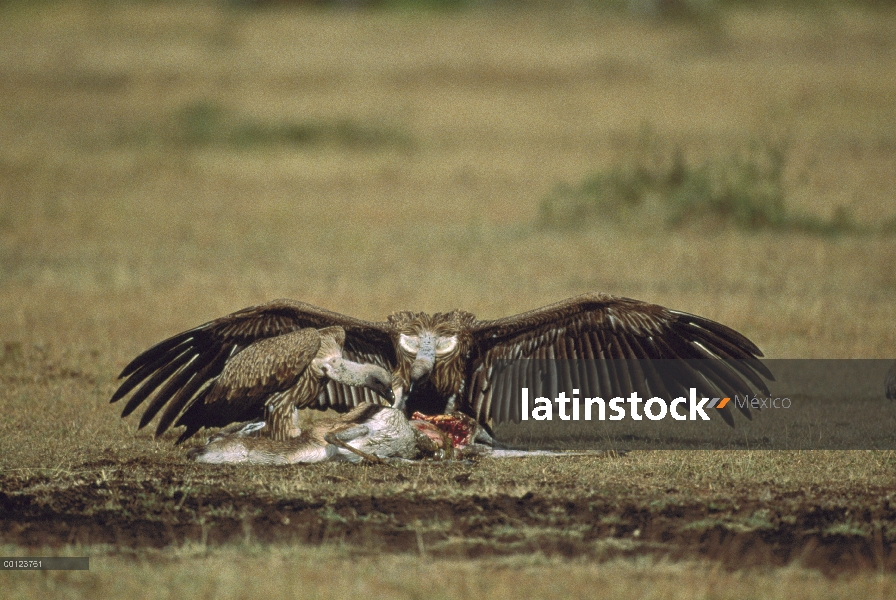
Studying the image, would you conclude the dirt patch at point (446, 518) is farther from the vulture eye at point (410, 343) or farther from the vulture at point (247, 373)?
the vulture eye at point (410, 343)

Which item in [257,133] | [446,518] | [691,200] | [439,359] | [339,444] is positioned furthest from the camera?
[257,133]

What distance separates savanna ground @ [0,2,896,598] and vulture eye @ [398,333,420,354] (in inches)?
31.4

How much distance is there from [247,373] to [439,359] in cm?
122

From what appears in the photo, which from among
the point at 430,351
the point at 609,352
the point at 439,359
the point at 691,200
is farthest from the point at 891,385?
the point at 691,200

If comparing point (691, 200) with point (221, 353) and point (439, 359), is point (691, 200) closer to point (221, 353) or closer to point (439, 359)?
point (439, 359)

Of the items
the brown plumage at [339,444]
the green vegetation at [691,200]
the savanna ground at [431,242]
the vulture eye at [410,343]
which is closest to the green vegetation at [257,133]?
the savanna ground at [431,242]

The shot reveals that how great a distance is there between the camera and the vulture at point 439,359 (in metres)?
8.58

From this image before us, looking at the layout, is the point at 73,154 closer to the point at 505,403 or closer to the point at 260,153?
the point at 260,153

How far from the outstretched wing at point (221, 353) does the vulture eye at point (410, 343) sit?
200mm

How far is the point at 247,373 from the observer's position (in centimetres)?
854

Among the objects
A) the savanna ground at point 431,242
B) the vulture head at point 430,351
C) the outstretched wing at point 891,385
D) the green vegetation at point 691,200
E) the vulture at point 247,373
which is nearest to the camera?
the savanna ground at point 431,242

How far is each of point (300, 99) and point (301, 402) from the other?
82.8 ft

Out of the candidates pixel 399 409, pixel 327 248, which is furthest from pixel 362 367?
pixel 327 248

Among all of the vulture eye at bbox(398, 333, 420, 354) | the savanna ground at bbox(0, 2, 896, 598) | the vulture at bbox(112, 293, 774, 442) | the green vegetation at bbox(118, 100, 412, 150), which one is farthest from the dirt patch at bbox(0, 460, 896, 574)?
the green vegetation at bbox(118, 100, 412, 150)
